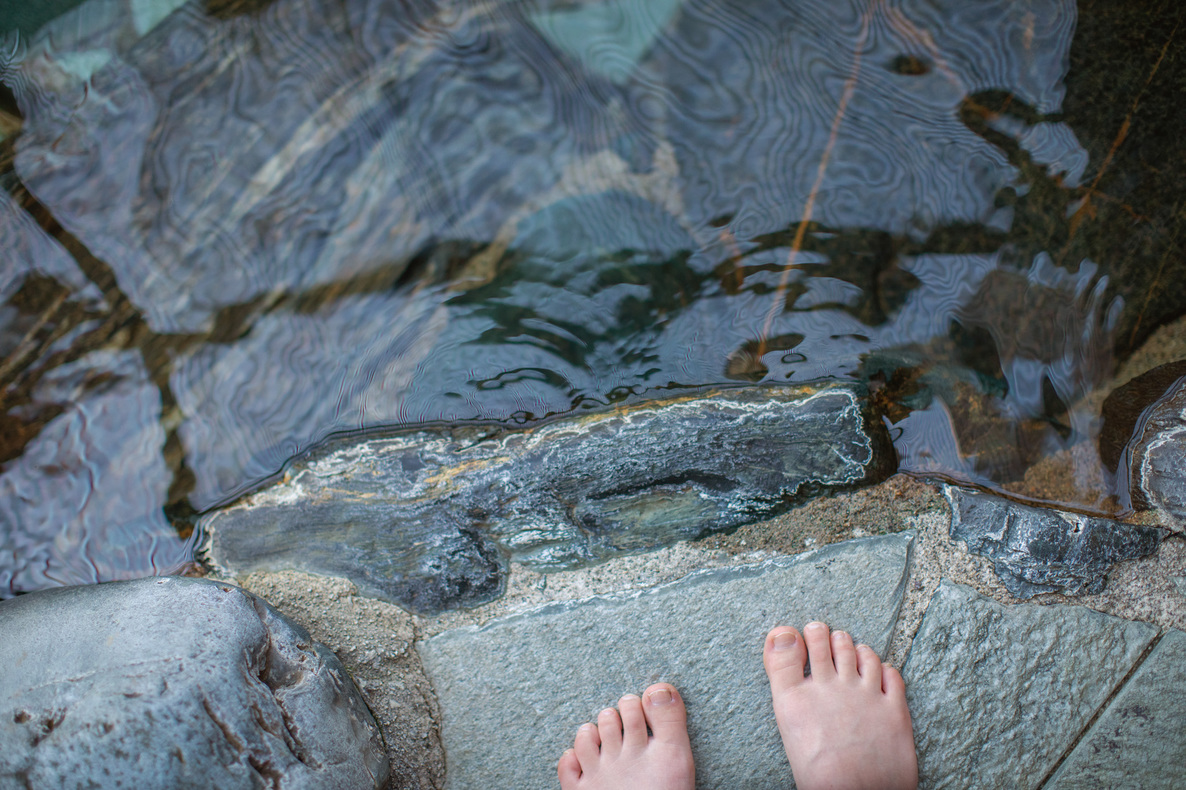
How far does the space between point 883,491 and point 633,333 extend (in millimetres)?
744

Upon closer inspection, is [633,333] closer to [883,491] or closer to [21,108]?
[883,491]

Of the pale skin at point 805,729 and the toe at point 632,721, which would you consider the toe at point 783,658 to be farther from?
the toe at point 632,721

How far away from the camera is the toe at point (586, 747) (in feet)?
5.19

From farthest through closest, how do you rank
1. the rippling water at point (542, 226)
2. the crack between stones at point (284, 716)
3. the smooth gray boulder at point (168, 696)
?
the rippling water at point (542, 226) < the crack between stones at point (284, 716) < the smooth gray boulder at point (168, 696)

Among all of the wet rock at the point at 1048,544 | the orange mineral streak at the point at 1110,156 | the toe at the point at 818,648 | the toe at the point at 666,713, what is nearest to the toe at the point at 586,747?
the toe at the point at 666,713

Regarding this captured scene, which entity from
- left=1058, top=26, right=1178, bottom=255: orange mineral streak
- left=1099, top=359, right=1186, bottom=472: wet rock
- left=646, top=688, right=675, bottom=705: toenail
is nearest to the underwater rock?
left=646, top=688, right=675, bottom=705: toenail

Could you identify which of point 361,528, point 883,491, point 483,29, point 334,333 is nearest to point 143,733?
point 361,528

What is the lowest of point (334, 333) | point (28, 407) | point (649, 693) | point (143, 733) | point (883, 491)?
point (649, 693)

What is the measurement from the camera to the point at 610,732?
160 cm

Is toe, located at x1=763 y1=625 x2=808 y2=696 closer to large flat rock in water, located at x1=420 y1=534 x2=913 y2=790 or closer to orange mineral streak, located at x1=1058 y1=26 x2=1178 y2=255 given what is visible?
large flat rock in water, located at x1=420 y1=534 x2=913 y2=790

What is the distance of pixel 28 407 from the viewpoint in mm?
1691

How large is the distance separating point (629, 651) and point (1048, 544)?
1.05 meters

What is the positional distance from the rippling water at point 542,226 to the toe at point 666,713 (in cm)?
75

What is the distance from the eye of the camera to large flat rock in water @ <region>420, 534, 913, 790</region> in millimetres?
1526
